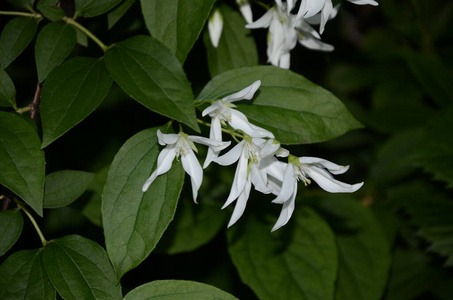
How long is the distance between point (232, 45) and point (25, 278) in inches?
38.5

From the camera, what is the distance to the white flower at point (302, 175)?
4.01ft

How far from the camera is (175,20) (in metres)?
1.40

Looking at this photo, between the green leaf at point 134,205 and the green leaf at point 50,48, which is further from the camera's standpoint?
the green leaf at point 50,48

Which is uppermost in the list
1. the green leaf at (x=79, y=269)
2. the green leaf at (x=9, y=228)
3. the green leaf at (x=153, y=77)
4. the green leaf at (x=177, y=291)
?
the green leaf at (x=153, y=77)

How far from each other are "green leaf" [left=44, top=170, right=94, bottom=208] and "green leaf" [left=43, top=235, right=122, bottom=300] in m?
0.11

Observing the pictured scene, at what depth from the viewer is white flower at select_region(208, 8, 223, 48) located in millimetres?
1667

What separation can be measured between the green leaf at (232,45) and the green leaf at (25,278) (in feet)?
2.74

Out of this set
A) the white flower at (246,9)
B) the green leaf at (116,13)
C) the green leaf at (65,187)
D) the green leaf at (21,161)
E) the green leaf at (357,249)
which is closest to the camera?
the green leaf at (21,161)

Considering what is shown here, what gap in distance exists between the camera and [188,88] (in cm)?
128

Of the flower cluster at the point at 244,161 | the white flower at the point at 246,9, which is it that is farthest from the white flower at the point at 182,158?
the white flower at the point at 246,9

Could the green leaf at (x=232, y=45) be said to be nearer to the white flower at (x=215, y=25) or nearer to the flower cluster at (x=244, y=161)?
the white flower at (x=215, y=25)

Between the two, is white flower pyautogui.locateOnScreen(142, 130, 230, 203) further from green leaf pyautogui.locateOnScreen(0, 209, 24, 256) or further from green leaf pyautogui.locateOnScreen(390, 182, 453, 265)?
green leaf pyautogui.locateOnScreen(390, 182, 453, 265)

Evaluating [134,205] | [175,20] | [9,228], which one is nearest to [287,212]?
[134,205]

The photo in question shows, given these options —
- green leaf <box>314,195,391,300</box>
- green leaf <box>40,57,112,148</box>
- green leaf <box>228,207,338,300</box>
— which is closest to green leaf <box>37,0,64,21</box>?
green leaf <box>40,57,112,148</box>
